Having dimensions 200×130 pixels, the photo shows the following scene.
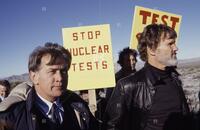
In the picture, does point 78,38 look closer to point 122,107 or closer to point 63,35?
point 63,35

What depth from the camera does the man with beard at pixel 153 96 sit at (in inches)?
158

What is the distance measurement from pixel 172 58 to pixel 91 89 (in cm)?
179

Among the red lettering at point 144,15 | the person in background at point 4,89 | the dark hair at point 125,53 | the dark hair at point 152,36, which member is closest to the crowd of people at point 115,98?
the dark hair at point 152,36

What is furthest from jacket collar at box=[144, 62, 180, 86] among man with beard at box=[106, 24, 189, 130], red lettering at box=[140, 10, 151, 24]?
red lettering at box=[140, 10, 151, 24]

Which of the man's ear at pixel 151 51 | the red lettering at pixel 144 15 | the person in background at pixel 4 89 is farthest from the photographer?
the person in background at pixel 4 89

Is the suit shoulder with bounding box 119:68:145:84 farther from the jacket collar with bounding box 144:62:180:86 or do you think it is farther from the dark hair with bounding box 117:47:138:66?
the dark hair with bounding box 117:47:138:66

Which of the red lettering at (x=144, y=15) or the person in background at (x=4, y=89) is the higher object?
the red lettering at (x=144, y=15)

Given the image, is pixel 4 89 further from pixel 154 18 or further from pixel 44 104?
pixel 44 104

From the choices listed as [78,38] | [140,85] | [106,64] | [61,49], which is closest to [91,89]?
[106,64]

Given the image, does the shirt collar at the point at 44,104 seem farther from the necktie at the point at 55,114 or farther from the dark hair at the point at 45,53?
the dark hair at the point at 45,53

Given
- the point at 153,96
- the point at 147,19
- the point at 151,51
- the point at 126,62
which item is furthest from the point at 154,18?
the point at 153,96

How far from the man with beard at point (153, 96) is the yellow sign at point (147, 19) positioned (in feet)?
4.58

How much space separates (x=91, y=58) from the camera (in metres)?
5.64

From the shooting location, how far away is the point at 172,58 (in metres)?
4.19
